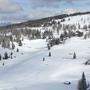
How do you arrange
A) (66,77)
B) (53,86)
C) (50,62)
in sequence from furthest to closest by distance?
(50,62) < (66,77) < (53,86)

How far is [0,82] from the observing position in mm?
123000

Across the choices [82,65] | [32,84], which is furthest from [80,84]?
[82,65]

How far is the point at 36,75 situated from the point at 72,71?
13.3 meters

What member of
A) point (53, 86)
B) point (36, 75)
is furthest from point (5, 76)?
point (53, 86)

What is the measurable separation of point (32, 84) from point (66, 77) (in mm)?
14198

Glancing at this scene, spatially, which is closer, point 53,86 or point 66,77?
point 53,86

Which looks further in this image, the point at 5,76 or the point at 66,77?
the point at 5,76

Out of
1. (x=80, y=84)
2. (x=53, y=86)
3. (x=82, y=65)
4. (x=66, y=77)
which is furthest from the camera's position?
(x=82, y=65)

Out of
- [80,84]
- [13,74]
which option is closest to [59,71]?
[13,74]

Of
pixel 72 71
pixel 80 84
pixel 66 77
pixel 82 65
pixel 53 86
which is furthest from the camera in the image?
pixel 82 65

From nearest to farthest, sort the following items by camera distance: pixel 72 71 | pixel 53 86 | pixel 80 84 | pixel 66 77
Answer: pixel 80 84 < pixel 53 86 < pixel 66 77 < pixel 72 71

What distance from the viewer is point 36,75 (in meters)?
131

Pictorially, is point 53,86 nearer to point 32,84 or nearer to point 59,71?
point 32,84

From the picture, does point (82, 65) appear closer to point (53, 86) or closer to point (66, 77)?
point (66, 77)
